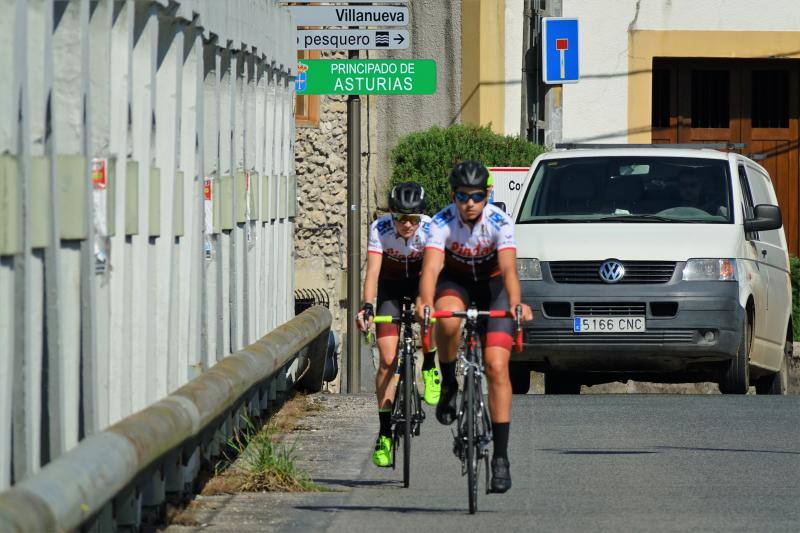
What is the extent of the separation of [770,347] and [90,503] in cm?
1088

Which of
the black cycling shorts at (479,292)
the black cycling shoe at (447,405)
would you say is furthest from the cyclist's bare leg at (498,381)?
the black cycling shoe at (447,405)

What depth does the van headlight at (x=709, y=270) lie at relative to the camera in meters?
14.4

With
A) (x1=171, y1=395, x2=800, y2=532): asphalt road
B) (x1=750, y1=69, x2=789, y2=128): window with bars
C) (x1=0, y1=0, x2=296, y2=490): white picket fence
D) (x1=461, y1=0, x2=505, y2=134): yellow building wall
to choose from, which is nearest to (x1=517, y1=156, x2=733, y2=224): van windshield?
(x1=171, y1=395, x2=800, y2=532): asphalt road

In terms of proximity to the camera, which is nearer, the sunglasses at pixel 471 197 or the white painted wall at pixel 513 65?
the sunglasses at pixel 471 197

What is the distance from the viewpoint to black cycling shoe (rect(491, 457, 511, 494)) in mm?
8984

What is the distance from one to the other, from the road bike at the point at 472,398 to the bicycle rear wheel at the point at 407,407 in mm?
561

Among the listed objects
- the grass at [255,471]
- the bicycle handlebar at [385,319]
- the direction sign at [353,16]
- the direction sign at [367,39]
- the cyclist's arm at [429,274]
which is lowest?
the grass at [255,471]

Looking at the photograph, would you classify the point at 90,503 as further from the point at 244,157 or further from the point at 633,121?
the point at 633,121

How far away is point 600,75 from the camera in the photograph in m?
27.0

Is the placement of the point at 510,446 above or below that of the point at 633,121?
below

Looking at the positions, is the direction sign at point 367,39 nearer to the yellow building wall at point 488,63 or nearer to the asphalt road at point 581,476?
the asphalt road at point 581,476

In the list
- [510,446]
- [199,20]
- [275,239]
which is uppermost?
[199,20]

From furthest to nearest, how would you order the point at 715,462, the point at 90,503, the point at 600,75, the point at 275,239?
the point at 600,75, the point at 275,239, the point at 715,462, the point at 90,503

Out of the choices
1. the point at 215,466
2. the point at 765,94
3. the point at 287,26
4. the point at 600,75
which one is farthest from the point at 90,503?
the point at 765,94
